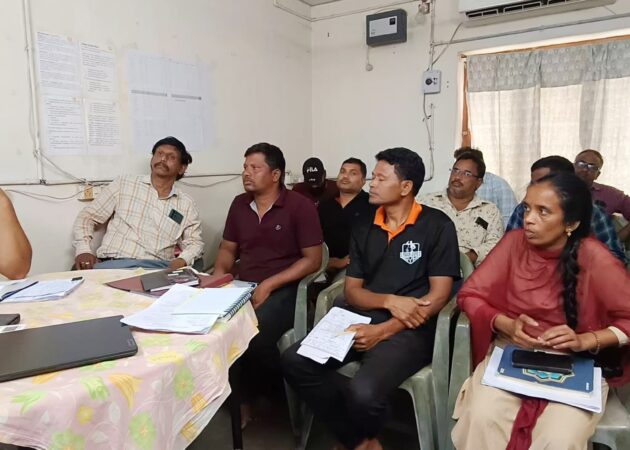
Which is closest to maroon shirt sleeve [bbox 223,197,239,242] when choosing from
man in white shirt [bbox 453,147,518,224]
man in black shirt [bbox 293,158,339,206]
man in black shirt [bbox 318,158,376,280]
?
man in black shirt [bbox 318,158,376,280]

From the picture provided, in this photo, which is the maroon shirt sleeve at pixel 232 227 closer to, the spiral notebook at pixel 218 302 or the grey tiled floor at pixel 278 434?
the grey tiled floor at pixel 278 434

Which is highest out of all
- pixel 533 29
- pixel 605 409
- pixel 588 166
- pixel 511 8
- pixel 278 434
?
pixel 511 8

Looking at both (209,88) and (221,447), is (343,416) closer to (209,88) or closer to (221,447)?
(221,447)

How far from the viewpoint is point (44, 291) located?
151 centimetres

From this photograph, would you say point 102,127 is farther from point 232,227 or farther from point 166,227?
point 232,227

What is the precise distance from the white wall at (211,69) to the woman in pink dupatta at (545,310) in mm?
2197

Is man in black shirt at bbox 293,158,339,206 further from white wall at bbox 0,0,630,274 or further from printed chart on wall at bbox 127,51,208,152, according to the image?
printed chart on wall at bbox 127,51,208,152

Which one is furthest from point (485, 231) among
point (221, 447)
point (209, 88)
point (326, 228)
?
point (209, 88)

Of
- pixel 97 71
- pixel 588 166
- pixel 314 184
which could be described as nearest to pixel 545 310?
pixel 588 166

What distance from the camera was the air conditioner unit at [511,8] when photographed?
3270 mm

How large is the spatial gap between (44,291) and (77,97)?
4.90 feet

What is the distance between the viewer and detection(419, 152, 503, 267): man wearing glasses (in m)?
2.61

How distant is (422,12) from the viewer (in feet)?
12.5

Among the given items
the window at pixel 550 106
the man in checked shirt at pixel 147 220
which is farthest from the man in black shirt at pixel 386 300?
the window at pixel 550 106
